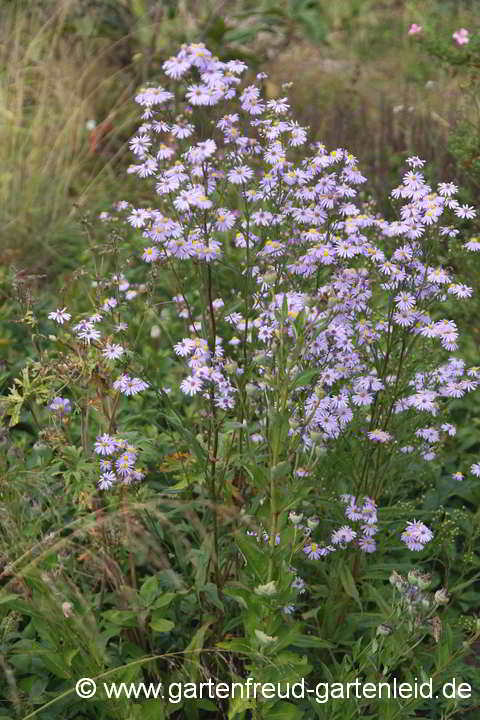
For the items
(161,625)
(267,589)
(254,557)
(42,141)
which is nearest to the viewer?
(267,589)

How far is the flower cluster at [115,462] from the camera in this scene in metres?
2.19

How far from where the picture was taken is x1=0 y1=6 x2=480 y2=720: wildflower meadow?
1942 mm

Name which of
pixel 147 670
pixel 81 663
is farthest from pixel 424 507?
pixel 81 663

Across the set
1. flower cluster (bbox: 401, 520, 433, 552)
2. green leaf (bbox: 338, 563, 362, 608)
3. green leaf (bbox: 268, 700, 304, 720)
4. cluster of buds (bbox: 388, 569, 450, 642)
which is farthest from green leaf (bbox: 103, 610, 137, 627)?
flower cluster (bbox: 401, 520, 433, 552)

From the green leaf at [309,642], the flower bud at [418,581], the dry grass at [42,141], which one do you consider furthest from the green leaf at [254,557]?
the dry grass at [42,141]

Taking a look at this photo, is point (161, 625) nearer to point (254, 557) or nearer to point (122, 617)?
point (122, 617)

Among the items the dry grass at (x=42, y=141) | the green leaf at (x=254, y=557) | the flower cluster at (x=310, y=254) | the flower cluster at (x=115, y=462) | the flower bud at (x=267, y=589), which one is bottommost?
the flower bud at (x=267, y=589)

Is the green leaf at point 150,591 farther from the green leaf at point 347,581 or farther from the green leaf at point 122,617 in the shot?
the green leaf at point 347,581

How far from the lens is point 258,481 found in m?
1.86

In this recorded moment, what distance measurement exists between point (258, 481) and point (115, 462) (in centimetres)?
58

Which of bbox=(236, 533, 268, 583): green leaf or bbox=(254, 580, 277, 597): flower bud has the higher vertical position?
bbox=(236, 533, 268, 583): green leaf

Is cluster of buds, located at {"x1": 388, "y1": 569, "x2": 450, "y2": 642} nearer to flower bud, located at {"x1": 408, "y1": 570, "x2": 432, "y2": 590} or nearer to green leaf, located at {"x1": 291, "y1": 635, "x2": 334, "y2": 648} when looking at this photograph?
flower bud, located at {"x1": 408, "y1": 570, "x2": 432, "y2": 590}

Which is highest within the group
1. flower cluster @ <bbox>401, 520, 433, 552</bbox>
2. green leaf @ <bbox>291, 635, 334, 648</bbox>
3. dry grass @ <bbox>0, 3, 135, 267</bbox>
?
dry grass @ <bbox>0, 3, 135, 267</bbox>

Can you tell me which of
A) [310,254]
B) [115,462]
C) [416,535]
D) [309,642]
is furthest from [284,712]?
[310,254]
